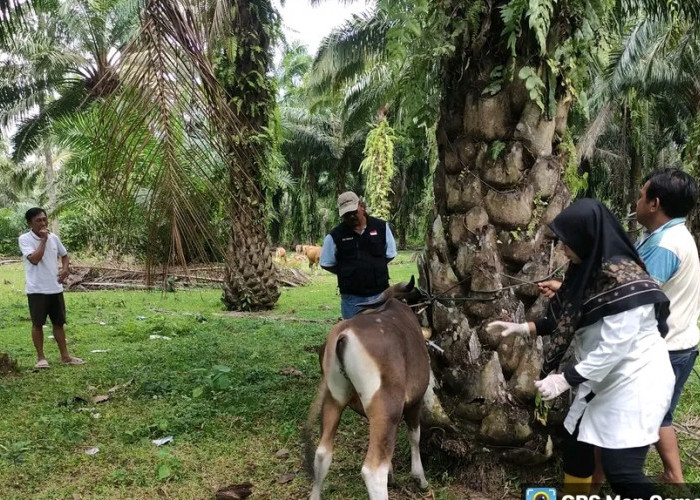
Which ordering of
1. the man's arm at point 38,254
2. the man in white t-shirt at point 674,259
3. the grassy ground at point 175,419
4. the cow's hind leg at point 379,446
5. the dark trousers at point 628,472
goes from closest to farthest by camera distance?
the dark trousers at point 628,472
the cow's hind leg at point 379,446
the man in white t-shirt at point 674,259
the grassy ground at point 175,419
the man's arm at point 38,254

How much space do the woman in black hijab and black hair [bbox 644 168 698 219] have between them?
2.07ft

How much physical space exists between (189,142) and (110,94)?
1.50ft

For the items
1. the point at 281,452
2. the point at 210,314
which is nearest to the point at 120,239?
the point at 281,452

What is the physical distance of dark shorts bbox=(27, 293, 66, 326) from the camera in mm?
6215

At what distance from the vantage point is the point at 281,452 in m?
4.05

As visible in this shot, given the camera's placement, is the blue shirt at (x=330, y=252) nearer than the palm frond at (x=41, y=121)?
Yes

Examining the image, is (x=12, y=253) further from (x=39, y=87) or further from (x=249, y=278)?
(x=249, y=278)

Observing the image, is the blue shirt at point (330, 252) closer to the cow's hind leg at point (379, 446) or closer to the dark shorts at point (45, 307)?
the cow's hind leg at point (379, 446)

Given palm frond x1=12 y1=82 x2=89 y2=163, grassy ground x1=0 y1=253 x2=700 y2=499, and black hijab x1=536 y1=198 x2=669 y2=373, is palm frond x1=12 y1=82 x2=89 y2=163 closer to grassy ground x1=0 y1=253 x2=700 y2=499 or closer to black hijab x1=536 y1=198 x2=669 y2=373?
grassy ground x1=0 y1=253 x2=700 y2=499

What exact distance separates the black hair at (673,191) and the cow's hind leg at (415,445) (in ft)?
5.86

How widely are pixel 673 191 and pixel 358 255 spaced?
2.55 m

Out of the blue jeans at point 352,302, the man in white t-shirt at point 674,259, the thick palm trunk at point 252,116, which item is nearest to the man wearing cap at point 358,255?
the blue jeans at point 352,302

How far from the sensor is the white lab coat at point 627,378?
7.82ft

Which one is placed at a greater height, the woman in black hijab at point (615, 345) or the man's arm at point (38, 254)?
the man's arm at point (38, 254)
